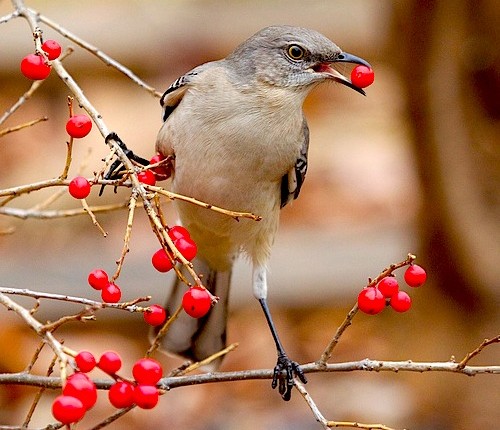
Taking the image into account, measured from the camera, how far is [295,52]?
3.30 meters

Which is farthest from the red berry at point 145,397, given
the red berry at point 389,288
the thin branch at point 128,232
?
the red berry at point 389,288

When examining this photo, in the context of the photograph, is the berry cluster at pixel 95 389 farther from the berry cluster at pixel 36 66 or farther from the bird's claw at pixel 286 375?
the bird's claw at pixel 286 375

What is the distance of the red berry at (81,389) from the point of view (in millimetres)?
1885

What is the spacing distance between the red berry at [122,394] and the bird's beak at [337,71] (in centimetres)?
132

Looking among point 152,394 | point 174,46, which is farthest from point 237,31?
point 152,394

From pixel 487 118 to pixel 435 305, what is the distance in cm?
128

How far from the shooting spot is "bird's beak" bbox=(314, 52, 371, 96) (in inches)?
119

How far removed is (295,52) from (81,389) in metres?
1.75

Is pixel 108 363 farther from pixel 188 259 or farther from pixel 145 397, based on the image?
pixel 188 259

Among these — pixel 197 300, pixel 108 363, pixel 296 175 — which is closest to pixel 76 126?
pixel 197 300

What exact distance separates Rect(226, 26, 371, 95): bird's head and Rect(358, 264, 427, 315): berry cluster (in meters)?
0.83

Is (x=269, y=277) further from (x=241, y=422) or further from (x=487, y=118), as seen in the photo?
(x=487, y=118)

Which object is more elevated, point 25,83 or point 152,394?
point 152,394

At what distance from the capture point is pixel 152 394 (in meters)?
2.06
